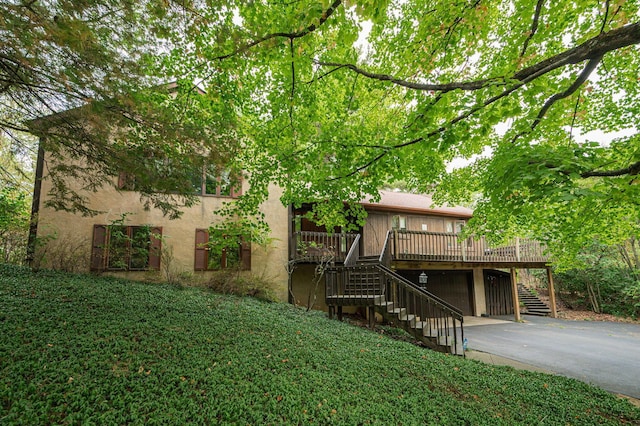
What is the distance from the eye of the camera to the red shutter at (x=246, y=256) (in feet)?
37.0

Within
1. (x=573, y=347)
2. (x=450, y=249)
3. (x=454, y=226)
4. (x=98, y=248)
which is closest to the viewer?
(x=573, y=347)

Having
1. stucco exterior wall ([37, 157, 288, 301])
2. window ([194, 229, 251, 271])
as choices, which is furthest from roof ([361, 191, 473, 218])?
window ([194, 229, 251, 271])

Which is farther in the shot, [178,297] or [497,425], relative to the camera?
[178,297]

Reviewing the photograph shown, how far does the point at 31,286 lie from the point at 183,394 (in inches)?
227

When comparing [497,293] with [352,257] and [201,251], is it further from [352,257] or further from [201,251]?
[201,251]

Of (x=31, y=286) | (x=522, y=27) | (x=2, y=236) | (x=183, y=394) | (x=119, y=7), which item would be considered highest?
(x=522, y=27)

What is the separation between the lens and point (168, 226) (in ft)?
35.0

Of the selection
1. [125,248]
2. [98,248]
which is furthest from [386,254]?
[98,248]

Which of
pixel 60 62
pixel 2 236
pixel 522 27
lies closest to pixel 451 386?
pixel 522 27

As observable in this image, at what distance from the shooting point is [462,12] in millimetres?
5289

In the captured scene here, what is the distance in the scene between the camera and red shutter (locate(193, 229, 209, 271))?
421 inches

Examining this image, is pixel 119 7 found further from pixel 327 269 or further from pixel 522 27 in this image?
pixel 327 269

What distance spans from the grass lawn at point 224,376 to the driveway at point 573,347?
156 centimetres

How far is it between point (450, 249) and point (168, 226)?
38.1 feet
